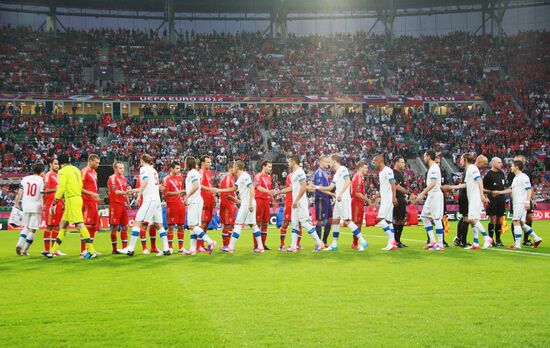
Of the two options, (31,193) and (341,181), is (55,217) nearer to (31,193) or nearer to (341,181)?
(31,193)

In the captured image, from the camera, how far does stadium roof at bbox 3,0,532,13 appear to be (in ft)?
196

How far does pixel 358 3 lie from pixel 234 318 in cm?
5716

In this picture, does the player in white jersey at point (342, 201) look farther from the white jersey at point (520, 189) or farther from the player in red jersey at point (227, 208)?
the white jersey at point (520, 189)

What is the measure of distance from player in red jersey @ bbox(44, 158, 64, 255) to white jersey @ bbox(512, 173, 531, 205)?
11710 mm

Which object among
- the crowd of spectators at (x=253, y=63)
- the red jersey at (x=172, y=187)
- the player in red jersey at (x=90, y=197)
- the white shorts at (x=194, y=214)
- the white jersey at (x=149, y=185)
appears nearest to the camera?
the white jersey at (x=149, y=185)

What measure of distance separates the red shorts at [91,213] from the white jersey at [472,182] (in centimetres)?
924

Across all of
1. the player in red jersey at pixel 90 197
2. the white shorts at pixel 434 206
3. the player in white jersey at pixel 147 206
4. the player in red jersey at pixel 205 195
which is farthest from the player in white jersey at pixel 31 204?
the white shorts at pixel 434 206

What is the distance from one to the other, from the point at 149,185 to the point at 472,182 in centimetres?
793

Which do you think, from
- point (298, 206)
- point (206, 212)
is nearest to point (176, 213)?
point (206, 212)

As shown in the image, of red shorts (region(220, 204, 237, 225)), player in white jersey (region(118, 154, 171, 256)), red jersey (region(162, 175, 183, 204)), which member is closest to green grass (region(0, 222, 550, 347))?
player in white jersey (region(118, 154, 171, 256))

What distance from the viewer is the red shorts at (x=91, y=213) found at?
15336 mm

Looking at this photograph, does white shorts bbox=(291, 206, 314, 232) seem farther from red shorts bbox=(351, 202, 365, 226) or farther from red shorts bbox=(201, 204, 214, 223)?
red shorts bbox=(201, 204, 214, 223)

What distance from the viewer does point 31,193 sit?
15.6 m

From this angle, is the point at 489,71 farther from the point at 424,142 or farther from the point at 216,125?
the point at 216,125
